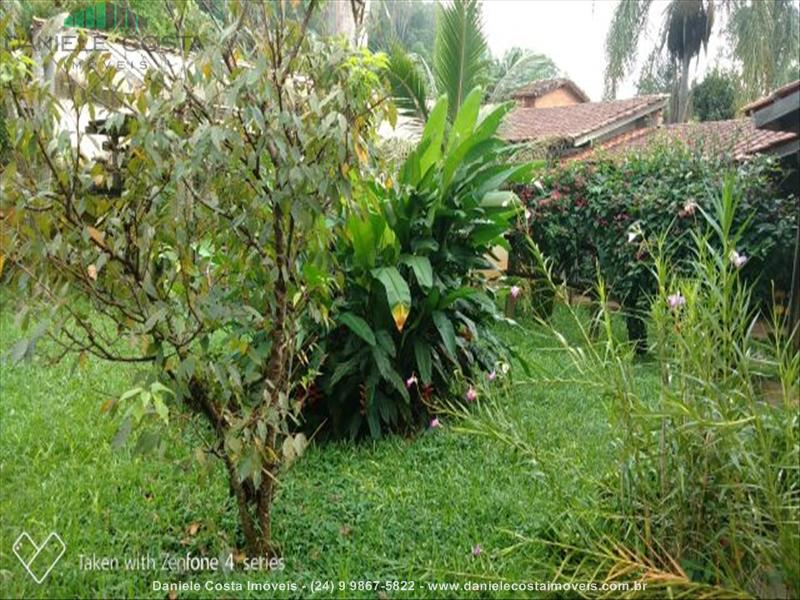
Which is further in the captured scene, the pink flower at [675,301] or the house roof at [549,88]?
the house roof at [549,88]

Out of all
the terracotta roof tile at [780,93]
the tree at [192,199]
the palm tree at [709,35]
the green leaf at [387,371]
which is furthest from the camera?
the palm tree at [709,35]

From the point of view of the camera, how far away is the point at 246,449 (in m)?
2.20

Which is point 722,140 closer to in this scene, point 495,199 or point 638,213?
point 638,213

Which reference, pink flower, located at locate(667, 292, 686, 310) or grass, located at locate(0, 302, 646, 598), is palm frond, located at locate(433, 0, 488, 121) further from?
pink flower, located at locate(667, 292, 686, 310)

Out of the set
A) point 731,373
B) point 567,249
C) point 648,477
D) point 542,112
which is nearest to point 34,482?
point 648,477

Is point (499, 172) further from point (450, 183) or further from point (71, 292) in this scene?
point (71, 292)

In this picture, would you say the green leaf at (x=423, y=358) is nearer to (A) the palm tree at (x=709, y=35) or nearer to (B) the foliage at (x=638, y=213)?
(B) the foliage at (x=638, y=213)

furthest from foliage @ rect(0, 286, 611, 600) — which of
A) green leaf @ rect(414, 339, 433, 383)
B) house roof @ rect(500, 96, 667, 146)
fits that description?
house roof @ rect(500, 96, 667, 146)

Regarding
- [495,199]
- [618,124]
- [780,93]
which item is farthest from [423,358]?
[618,124]

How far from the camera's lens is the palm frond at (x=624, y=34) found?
65.2ft

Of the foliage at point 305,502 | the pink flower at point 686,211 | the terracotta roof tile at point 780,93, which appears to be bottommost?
the foliage at point 305,502

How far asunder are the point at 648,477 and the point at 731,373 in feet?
1.39

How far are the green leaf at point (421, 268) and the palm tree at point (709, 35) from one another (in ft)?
57.3

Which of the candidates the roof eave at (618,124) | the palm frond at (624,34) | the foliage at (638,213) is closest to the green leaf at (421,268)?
the foliage at (638,213)
